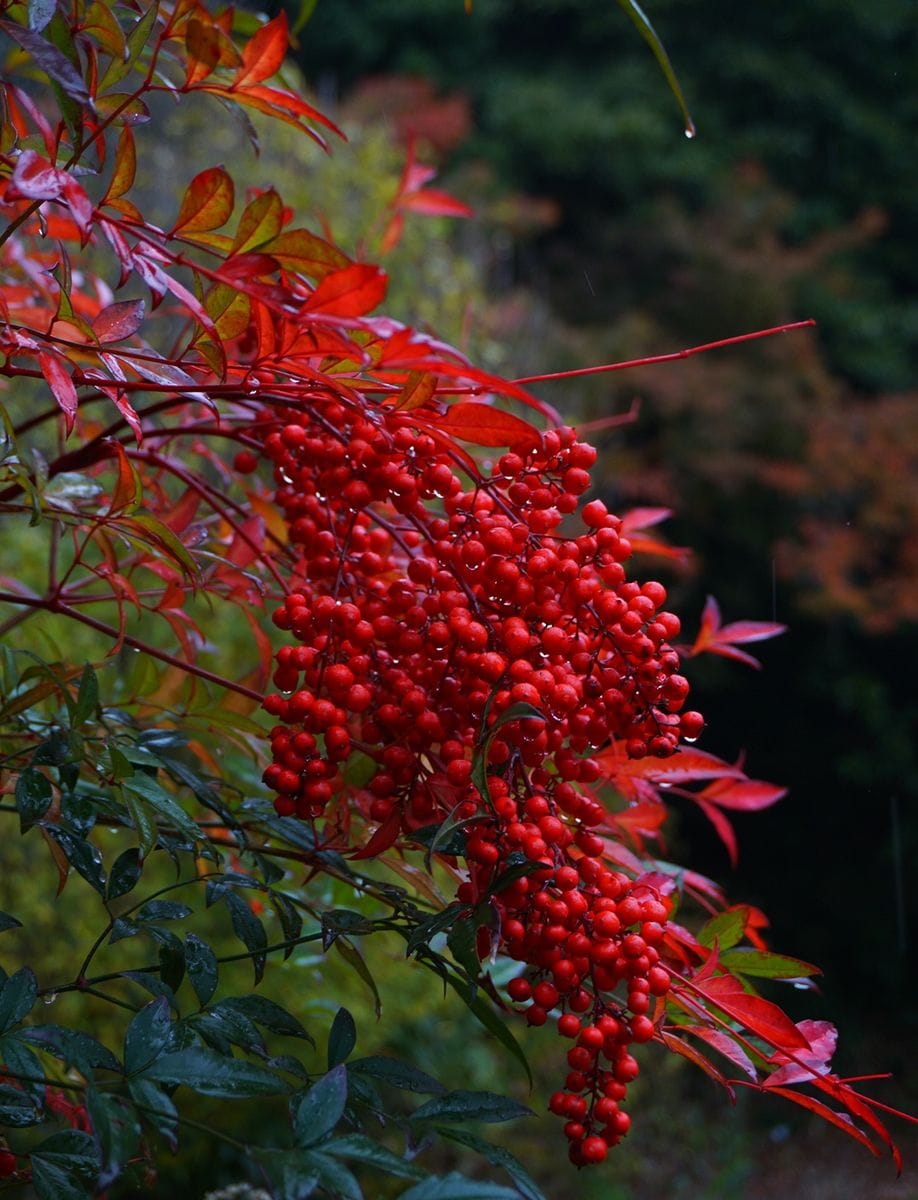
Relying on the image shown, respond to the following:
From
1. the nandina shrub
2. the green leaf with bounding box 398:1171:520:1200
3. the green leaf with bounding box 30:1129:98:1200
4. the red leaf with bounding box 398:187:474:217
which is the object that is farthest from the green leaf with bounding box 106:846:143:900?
the red leaf with bounding box 398:187:474:217

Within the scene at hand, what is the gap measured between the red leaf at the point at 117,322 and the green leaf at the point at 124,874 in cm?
24

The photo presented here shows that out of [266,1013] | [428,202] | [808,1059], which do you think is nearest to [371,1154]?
[266,1013]

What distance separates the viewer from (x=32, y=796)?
0.54 meters

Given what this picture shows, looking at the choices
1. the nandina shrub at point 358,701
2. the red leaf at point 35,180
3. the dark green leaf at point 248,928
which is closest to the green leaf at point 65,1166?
the nandina shrub at point 358,701

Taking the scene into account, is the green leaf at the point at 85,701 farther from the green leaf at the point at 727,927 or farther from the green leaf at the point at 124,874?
the green leaf at the point at 727,927

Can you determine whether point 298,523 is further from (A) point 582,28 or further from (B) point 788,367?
(A) point 582,28

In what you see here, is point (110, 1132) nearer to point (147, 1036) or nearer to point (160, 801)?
point (147, 1036)

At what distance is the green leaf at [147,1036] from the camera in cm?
45

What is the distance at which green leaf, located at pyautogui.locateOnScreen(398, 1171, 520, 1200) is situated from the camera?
15.8 inches

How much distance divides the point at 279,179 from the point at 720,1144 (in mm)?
3741

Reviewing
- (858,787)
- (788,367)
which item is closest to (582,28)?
(788,367)

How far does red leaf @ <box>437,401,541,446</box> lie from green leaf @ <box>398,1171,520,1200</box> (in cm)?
29

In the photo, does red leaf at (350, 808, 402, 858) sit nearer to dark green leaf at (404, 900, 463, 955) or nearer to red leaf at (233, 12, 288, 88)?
dark green leaf at (404, 900, 463, 955)

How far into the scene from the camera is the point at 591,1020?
20.5 inches
